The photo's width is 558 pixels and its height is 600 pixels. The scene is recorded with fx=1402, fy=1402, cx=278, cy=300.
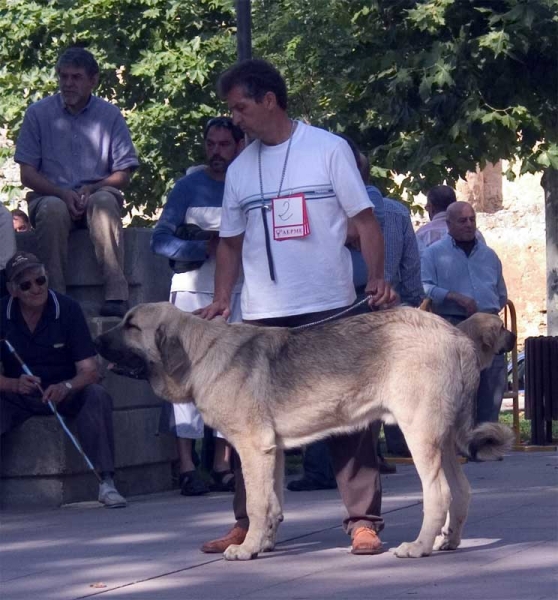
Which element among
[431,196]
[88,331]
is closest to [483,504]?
[88,331]

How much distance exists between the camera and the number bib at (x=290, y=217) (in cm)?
644

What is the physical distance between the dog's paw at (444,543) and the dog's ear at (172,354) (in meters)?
1.38

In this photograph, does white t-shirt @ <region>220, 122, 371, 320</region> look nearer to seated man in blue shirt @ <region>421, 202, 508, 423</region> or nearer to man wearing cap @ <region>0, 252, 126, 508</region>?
man wearing cap @ <region>0, 252, 126, 508</region>

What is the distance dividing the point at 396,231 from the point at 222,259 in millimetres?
3042

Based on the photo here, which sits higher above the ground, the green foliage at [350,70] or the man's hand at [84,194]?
the green foliage at [350,70]

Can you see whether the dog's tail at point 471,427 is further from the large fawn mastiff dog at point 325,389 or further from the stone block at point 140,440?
the stone block at point 140,440

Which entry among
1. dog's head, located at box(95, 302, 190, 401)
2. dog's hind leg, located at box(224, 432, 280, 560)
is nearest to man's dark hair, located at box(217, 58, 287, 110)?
dog's head, located at box(95, 302, 190, 401)

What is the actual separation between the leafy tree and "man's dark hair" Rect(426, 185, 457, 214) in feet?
34.5

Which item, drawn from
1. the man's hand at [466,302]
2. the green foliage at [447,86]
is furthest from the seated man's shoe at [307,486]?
the green foliage at [447,86]

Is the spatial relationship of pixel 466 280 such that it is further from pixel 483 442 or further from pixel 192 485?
pixel 483 442

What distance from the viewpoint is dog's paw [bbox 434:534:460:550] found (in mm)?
6406

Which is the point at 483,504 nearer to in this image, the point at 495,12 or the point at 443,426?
the point at 443,426

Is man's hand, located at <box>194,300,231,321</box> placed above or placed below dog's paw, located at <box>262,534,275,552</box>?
above

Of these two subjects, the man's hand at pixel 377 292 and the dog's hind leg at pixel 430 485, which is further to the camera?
the man's hand at pixel 377 292
